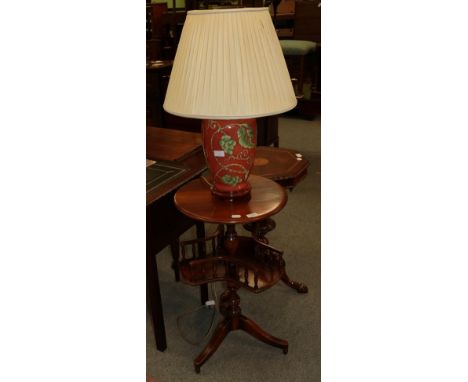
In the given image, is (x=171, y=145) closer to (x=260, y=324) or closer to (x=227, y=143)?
(x=227, y=143)

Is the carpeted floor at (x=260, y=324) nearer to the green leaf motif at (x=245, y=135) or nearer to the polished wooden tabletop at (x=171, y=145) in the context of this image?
the polished wooden tabletop at (x=171, y=145)

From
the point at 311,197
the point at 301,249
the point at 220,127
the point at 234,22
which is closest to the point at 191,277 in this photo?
the point at 220,127

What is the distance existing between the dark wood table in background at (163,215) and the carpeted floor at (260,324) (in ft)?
0.43

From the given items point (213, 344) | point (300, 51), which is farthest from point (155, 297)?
point (300, 51)

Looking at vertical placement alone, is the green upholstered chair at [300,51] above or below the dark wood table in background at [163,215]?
above

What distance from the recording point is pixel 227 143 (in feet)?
4.83

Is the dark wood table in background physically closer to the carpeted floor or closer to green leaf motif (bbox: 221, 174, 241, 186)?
the carpeted floor

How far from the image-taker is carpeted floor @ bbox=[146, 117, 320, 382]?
1769 mm

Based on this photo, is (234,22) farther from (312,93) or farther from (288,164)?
(312,93)

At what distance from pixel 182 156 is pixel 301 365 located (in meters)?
1.02

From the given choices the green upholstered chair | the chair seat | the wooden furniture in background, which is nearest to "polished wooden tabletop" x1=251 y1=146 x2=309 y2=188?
the wooden furniture in background

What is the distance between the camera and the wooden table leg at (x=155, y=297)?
1710mm

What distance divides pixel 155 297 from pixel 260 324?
54cm

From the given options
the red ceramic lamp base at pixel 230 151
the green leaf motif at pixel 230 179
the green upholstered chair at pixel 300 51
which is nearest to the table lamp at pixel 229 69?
the red ceramic lamp base at pixel 230 151
